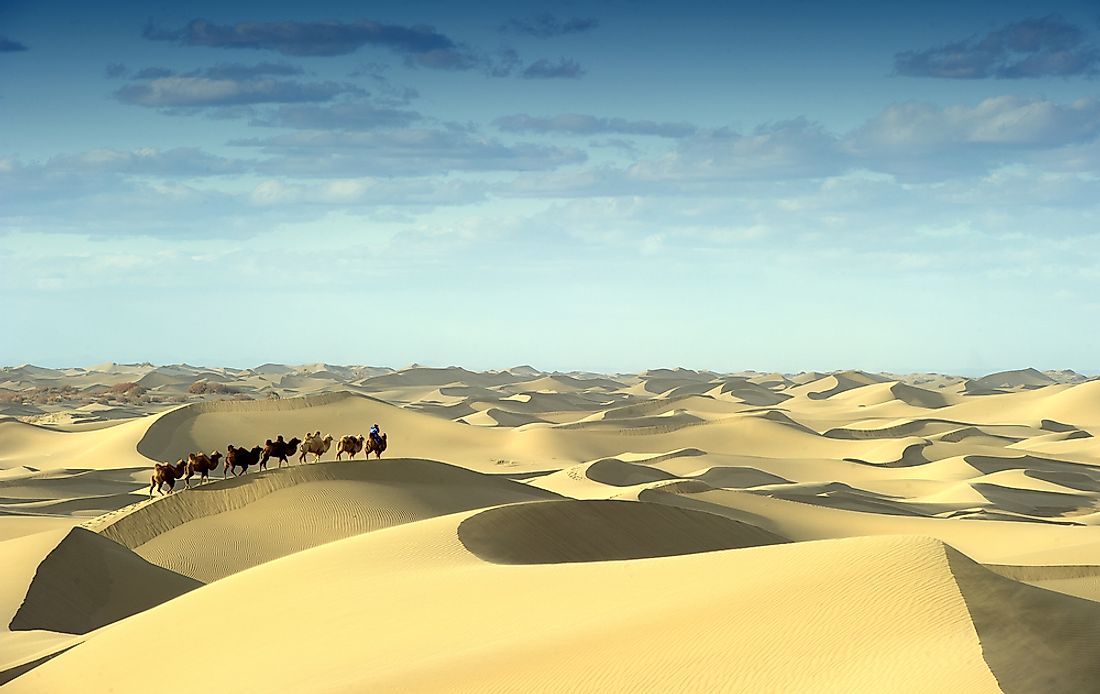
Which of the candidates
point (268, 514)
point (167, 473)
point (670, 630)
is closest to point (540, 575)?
point (670, 630)

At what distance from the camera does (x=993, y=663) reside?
29.0ft

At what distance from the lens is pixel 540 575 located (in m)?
14.3

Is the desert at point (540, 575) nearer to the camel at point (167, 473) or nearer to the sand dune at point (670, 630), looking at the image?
the sand dune at point (670, 630)

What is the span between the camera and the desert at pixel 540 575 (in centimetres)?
985

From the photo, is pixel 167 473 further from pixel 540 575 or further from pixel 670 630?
pixel 670 630

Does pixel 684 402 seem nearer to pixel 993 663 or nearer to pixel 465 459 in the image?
pixel 465 459

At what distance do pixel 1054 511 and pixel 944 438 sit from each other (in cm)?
2274

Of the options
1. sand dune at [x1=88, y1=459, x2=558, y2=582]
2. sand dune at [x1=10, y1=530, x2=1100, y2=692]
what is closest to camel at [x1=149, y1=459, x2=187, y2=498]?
sand dune at [x1=88, y1=459, x2=558, y2=582]

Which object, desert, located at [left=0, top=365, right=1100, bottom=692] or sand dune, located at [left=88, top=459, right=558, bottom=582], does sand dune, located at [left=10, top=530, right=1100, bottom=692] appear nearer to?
desert, located at [left=0, top=365, right=1100, bottom=692]

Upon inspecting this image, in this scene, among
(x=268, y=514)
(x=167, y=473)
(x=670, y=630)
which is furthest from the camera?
(x=167, y=473)

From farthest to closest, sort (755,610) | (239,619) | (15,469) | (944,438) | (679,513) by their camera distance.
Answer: (944,438), (15,469), (679,513), (239,619), (755,610)

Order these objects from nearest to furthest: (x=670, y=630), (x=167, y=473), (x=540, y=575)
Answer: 1. (x=670, y=630)
2. (x=540, y=575)
3. (x=167, y=473)

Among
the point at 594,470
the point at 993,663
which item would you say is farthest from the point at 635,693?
the point at 594,470

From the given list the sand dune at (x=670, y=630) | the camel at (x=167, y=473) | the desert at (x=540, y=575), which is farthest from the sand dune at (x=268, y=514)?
the sand dune at (x=670, y=630)
